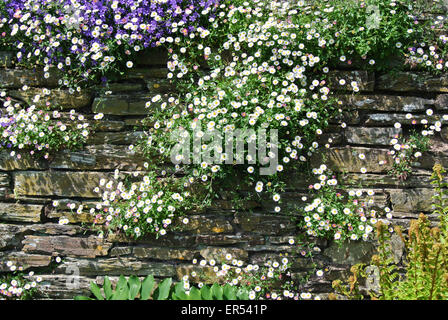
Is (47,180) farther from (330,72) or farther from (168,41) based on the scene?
(330,72)

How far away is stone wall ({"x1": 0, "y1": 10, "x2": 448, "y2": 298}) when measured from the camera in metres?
2.90

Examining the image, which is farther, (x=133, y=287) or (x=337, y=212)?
(x=337, y=212)

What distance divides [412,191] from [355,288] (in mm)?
997

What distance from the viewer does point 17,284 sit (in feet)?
9.84

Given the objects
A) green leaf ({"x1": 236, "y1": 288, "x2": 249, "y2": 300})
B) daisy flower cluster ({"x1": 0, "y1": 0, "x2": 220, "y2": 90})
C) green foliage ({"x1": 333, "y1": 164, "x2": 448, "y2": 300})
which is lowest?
green leaf ({"x1": 236, "y1": 288, "x2": 249, "y2": 300})

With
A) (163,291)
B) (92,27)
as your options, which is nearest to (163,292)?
(163,291)

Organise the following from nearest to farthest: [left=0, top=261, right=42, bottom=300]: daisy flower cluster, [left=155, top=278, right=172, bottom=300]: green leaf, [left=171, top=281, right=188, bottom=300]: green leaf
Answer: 1. [left=171, top=281, right=188, bottom=300]: green leaf
2. [left=155, top=278, right=172, bottom=300]: green leaf
3. [left=0, top=261, right=42, bottom=300]: daisy flower cluster

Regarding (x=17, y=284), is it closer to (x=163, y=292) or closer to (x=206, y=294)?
(x=163, y=292)

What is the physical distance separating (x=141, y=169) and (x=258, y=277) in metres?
1.14

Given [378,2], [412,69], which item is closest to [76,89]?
[378,2]

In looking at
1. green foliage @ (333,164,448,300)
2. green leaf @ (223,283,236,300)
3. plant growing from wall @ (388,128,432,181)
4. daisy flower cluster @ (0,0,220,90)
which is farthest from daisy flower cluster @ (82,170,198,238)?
plant growing from wall @ (388,128,432,181)

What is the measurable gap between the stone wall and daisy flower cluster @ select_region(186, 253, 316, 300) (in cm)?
7

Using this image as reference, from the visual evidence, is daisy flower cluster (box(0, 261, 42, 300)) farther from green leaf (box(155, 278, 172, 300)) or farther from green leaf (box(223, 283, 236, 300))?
green leaf (box(223, 283, 236, 300))

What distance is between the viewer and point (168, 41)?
2.90 meters
